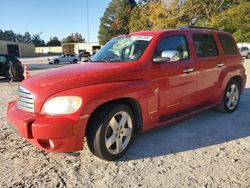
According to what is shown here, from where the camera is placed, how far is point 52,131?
3.91m

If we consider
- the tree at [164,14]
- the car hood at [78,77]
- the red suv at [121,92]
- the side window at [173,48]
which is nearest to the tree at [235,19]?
the tree at [164,14]

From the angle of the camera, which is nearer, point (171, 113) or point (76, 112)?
point (76, 112)

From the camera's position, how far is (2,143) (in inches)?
209

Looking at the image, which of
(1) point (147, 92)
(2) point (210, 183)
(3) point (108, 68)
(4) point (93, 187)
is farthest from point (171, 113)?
(4) point (93, 187)

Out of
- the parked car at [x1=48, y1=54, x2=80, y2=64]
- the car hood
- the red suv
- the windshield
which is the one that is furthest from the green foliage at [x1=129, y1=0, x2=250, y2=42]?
the car hood

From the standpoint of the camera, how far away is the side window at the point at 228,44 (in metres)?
6.71

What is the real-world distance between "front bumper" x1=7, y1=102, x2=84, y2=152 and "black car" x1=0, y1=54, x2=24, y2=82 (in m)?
12.7

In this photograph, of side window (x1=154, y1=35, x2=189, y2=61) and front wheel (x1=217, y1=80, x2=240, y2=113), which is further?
front wheel (x1=217, y1=80, x2=240, y2=113)

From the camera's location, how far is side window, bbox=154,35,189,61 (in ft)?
16.7

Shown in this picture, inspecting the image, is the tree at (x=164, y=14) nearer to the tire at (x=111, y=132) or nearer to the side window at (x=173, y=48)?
the side window at (x=173, y=48)

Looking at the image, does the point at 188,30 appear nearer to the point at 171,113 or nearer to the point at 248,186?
the point at 171,113

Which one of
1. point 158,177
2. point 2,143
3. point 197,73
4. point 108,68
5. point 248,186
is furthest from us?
point 197,73

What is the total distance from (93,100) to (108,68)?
75cm

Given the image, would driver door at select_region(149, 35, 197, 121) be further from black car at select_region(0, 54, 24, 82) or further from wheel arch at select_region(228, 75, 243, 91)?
black car at select_region(0, 54, 24, 82)
